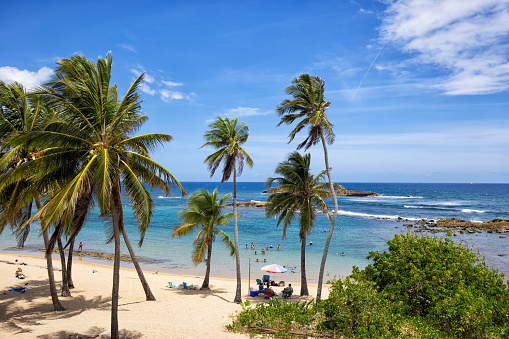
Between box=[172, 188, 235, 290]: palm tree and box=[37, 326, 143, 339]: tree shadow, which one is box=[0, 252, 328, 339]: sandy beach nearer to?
box=[37, 326, 143, 339]: tree shadow

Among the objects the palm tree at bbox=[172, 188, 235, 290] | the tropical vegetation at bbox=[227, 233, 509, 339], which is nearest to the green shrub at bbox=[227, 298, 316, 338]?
the tropical vegetation at bbox=[227, 233, 509, 339]

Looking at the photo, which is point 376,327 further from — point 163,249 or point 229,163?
point 163,249

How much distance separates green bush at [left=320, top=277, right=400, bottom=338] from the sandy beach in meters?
2.81

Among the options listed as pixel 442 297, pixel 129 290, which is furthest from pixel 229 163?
pixel 442 297

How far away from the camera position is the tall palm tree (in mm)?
8305

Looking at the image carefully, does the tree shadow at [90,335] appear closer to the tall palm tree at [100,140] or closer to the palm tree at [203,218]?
the tall palm tree at [100,140]

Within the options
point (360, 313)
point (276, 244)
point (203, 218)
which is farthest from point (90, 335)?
point (276, 244)

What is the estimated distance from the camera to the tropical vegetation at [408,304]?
7.61m

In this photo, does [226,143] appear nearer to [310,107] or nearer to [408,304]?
[310,107]

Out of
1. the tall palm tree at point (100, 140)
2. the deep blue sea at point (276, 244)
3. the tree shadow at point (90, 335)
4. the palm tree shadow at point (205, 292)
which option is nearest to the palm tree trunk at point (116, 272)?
the tall palm tree at point (100, 140)

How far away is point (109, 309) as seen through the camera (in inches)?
551

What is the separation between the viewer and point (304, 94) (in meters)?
15.1

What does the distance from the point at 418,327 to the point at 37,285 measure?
61.9 ft

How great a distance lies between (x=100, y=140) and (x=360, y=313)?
323 inches
